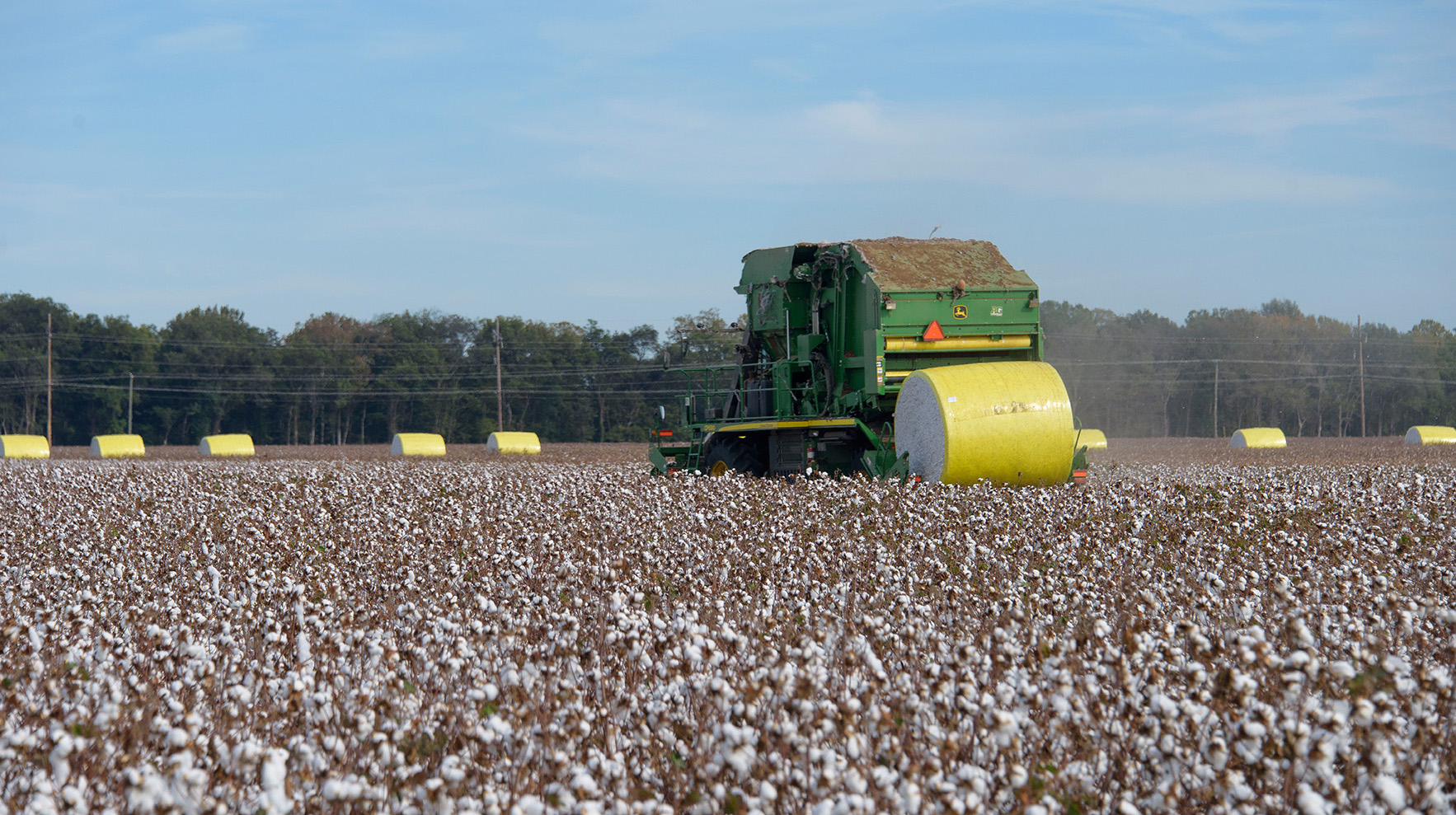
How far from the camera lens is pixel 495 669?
4.92m

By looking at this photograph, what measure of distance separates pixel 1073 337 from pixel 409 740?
84564mm

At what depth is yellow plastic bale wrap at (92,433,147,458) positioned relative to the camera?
4209 centimetres

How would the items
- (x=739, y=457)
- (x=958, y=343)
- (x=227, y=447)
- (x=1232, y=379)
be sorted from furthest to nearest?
(x=1232, y=379)
(x=227, y=447)
(x=739, y=457)
(x=958, y=343)

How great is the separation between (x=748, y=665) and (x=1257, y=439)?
37.6m

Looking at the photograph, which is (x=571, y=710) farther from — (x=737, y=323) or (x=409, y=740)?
(x=737, y=323)

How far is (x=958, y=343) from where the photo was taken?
46.2ft

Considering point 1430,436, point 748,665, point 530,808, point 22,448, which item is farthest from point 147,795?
point 1430,436

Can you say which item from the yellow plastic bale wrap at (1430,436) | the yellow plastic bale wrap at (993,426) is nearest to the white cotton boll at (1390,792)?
the yellow plastic bale wrap at (993,426)

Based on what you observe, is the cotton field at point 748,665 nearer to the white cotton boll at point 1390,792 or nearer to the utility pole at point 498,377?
the white cotton boll at point 1390,792

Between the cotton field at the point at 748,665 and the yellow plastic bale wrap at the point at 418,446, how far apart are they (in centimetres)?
2851

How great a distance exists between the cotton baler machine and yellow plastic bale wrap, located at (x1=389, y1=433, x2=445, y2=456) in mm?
22328

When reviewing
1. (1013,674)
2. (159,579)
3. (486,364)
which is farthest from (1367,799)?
(486,364)

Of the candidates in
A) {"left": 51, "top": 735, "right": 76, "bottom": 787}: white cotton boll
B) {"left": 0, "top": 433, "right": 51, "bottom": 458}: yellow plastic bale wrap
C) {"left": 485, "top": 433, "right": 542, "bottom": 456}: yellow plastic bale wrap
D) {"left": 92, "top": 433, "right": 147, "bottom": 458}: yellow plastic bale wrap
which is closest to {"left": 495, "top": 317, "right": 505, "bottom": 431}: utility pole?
{"left": 485, "top": 433, "right": 542, "bottom": 456}: yellow plastic bale wrap

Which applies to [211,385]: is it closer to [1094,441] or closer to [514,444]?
[514,444]
